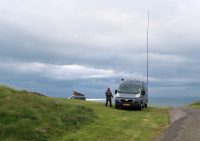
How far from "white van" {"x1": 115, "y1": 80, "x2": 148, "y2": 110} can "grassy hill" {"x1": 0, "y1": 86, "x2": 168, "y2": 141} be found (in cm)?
983

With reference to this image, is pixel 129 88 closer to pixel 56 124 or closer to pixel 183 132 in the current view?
pixel 183 132

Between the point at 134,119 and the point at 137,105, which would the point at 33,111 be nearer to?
the point at 134,119

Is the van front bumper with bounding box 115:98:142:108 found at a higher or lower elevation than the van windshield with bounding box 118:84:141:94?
lower

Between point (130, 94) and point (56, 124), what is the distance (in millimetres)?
18763

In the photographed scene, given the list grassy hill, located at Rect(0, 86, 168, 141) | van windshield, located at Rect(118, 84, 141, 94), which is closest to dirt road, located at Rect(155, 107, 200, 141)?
grassy hill, located at Rect(0, 86, 168, 141)

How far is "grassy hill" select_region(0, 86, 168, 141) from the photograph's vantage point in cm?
2072

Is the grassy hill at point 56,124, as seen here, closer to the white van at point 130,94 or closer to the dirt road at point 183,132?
the dirt road at point 183,132

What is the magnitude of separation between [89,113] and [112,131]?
599cm

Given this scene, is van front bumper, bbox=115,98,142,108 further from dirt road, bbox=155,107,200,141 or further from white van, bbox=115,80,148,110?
dirt road, bbox=155,107,200,141

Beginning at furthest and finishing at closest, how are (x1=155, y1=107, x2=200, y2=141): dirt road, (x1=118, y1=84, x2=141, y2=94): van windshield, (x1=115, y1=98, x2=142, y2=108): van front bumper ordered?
A: (x1=118, y1=84, x2=141, y2=94): van windshield
(x1=115, y1=98, x2=142, y2=108): van front bumper
(x1=155, y1=107, x2=200, y2=141): dirt road

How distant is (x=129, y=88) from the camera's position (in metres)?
42.0

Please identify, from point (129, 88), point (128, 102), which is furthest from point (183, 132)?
point (129, 88)

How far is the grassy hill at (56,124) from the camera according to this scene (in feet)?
68.0

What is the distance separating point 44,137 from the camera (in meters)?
20.4
